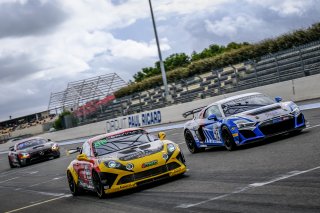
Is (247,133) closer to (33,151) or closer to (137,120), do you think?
(33,151)

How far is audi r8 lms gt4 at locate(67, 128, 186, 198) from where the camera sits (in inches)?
433

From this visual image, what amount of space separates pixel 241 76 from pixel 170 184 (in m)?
21.1

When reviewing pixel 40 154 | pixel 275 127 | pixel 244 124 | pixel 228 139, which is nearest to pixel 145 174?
pixel 244 124

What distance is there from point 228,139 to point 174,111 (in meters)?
23.0

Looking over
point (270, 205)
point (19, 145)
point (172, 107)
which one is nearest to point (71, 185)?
point (270, 205)

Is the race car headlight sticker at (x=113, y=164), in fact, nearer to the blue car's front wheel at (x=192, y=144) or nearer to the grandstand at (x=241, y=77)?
the blue car's front wheel at (x=192, y=144)

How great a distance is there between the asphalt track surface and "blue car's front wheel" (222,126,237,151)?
0.87 ft

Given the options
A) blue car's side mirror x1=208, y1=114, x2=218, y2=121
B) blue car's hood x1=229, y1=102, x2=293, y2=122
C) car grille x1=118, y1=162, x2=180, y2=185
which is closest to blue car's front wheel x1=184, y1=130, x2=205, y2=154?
blue car's side mirror x1=208, y1=114, x2=218, y2=121

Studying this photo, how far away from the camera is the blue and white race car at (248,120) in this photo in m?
13.7

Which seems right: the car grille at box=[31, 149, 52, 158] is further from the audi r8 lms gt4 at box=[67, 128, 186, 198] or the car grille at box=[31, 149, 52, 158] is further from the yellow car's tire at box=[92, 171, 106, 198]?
the yellow car's tire at box=[92, 171, 106, 198]

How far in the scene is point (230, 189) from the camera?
9250 mm

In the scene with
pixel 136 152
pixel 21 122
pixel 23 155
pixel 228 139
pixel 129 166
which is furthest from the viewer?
pixel 21 122

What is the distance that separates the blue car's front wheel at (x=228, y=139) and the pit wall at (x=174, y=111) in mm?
11651

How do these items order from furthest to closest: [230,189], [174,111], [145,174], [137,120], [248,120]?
[137,120] < [174,111] < [248,120] < [145,174] < [230,189]
